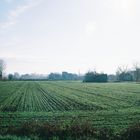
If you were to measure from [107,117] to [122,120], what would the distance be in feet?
5.74

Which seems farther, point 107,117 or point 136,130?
point 107,117

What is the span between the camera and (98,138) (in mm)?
16516

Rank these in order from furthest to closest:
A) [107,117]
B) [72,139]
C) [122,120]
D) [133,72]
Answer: [133,72]
[107,117]
[122,120]
[72,139]

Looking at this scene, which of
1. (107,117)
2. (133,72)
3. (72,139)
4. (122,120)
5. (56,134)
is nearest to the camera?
(72,139)

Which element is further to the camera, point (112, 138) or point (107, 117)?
point (107, 117)

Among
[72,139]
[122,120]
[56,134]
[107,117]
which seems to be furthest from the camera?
[107,117]

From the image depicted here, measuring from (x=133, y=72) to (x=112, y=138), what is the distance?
17584 centimetres

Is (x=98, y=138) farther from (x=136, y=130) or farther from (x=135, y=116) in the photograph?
(x=135, y=116)

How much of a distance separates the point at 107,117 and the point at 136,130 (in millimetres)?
7788

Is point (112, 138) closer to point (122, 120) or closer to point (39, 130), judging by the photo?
point (39, 130)

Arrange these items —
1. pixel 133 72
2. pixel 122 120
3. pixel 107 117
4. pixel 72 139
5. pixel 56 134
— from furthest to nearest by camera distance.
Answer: pixel 133 72 < pixel 107 117 < pixel 122 120 < pixel 56 134 < pixel 72 139

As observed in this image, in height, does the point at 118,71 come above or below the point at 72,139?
above

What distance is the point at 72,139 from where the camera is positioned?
52.5ft

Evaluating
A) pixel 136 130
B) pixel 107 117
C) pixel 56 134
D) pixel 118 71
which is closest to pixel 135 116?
pixel 107 117
